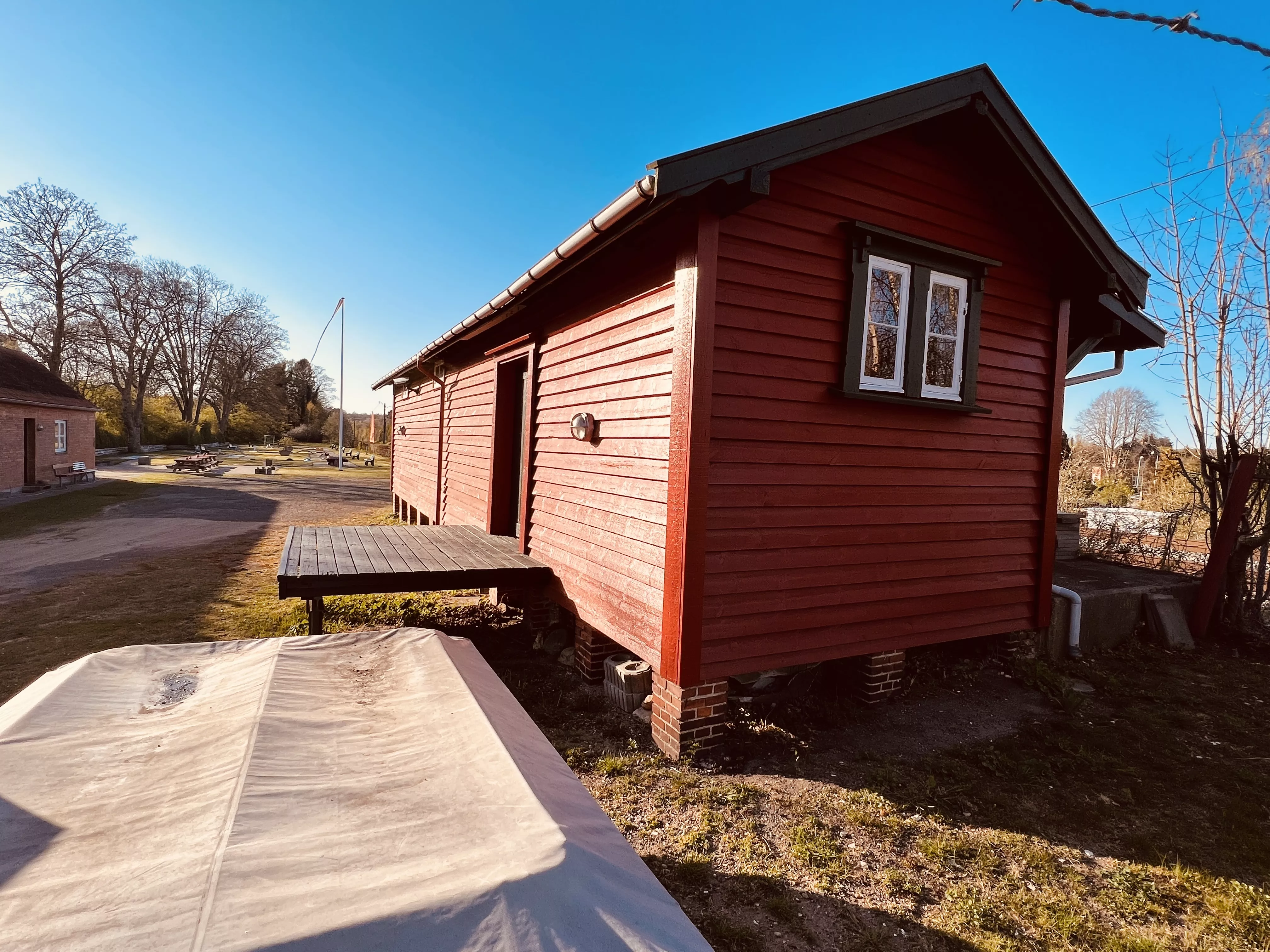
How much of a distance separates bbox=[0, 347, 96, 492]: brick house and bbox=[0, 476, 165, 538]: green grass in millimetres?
1153

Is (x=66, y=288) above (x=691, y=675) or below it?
above

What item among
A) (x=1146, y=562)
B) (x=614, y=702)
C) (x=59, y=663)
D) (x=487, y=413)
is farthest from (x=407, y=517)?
(x=1146, y=562)

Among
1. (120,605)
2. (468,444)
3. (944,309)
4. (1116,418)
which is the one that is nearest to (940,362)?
(944,309)

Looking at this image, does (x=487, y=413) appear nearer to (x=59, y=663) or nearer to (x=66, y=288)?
(x=59, y=663)

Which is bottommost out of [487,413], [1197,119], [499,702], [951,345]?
[499,702]

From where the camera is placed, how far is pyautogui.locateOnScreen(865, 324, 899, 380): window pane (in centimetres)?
434

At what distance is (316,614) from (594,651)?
241 centimetres

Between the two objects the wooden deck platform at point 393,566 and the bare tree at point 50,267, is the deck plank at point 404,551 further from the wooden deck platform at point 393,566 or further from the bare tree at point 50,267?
the bare tree at point 50,267

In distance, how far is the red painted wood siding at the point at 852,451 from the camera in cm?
386

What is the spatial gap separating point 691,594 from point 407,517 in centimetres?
1161

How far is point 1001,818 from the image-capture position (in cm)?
342

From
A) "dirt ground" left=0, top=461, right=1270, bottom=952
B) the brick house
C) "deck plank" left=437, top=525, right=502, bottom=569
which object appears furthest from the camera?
the brick house

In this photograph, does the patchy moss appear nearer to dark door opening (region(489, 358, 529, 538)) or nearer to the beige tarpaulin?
dark door opening (region(489, 358, 529, 538))

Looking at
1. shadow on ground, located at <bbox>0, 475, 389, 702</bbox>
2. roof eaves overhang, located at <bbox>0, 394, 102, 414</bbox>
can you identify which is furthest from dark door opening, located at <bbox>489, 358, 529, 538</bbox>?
roof eaves overhang, located at <bbox>0, 394, 102, 414</bbox>
